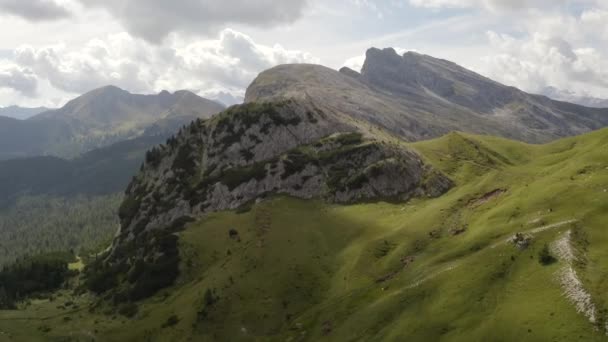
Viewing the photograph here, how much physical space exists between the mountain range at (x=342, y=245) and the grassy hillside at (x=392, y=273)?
0.33 metres

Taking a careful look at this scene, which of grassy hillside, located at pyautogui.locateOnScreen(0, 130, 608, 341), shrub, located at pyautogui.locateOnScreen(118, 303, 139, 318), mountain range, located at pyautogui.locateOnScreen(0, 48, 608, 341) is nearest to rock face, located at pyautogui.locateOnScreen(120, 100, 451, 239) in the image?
mountain range, located at pyautogui.locateOnScreen(0, 48, 608, 341)

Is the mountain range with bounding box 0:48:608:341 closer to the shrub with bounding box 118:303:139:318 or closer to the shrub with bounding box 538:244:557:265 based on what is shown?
the shrub with bounding box 538:244:557:265

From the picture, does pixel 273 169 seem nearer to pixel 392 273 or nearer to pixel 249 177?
pixel 249 177

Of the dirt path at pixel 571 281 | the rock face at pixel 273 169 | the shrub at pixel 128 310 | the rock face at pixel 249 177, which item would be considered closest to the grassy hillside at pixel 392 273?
the dirt path at pixel 571 281

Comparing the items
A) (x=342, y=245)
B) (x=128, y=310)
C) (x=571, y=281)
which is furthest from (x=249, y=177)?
(x=571, y=281)

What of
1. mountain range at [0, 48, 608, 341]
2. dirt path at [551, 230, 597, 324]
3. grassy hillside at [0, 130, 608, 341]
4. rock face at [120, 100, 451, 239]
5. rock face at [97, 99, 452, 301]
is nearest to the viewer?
dirt path at [551, 230, 597, 324]

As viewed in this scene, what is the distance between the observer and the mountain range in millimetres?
66625

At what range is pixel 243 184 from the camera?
510 ft

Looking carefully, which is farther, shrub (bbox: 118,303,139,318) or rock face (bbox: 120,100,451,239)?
rock face (bbox: 120,100,451,239)

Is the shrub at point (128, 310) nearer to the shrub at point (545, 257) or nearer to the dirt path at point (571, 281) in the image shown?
the shrub at point (545, 257)

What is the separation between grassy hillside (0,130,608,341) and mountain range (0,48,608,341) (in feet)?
1.07

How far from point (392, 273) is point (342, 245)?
23.7m

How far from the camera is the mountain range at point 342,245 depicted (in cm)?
6662

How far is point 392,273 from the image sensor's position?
89188mm
